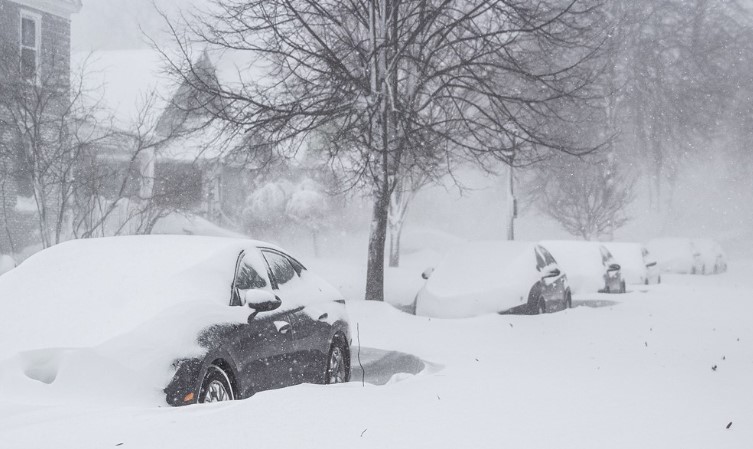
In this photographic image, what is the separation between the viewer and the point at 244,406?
4.94m

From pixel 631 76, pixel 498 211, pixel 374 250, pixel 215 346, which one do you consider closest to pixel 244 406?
pixel 215 346

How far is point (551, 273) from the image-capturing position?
14.4m

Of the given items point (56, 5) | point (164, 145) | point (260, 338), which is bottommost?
point (260, 338)

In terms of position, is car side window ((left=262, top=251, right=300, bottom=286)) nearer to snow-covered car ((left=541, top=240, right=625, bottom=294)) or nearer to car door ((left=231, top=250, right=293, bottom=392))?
car door ((left=231, top=250, right=293, bottom=392))

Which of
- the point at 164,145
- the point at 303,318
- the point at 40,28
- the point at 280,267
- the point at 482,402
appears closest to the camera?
the point at 482,402

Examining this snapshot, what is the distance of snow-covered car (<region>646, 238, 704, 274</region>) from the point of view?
34.6 metres

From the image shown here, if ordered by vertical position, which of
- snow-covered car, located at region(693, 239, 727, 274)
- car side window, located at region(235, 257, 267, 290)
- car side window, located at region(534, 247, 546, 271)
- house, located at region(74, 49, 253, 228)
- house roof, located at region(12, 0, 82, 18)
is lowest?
snow-covered car, located at region(693, 239, 727, 274)

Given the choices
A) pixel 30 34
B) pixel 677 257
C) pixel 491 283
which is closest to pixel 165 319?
pixel 491 283

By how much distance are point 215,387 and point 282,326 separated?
3.76 ft

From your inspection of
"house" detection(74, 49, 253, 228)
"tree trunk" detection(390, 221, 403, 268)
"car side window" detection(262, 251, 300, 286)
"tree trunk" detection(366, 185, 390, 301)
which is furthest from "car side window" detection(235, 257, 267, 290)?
"tree trunk" detection(390, 221, 403, 268)

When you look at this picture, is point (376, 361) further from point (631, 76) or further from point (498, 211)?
point (498, 211)

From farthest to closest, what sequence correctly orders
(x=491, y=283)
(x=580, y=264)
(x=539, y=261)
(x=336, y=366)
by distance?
(x=580, y=264) < (x=539, y=261) < (x=491, y=283) < (x=336, y=366)

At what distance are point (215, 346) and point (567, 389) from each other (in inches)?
122

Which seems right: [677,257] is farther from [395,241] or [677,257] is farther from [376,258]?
[376,258]
